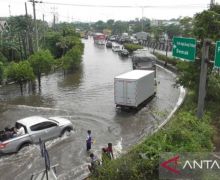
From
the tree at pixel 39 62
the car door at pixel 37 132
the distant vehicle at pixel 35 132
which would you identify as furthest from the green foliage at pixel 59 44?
the car door at pixel 37 132

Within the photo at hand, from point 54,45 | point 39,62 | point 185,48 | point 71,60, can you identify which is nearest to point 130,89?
point 185,48

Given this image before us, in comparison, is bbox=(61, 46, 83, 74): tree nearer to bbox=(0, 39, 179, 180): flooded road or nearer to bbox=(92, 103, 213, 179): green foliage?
bbox=(0, 39, 179, 180): flooded road

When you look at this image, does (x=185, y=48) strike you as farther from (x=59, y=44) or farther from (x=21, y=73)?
(x=59, y=44)

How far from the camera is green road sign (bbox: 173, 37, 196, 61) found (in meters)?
11.3

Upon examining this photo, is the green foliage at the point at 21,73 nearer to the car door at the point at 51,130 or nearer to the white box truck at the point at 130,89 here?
the white box truck at the point at 130,89

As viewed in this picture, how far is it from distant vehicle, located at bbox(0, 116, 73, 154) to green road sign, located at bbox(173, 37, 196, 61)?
27.9 feet

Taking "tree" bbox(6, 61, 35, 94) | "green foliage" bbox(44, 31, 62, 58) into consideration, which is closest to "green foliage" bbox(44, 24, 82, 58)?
"green foliage" bbox(44, 31, 62, 58)

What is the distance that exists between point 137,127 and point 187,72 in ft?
16.0

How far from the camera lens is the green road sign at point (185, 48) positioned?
11.3 metres

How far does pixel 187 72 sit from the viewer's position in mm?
21062

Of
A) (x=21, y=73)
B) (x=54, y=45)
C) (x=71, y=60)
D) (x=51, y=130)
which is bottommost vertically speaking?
(x=51, y=130)

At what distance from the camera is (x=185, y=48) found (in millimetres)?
11562

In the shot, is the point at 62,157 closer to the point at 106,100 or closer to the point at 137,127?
the point at 137,127

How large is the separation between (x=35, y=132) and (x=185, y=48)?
9100 mm
